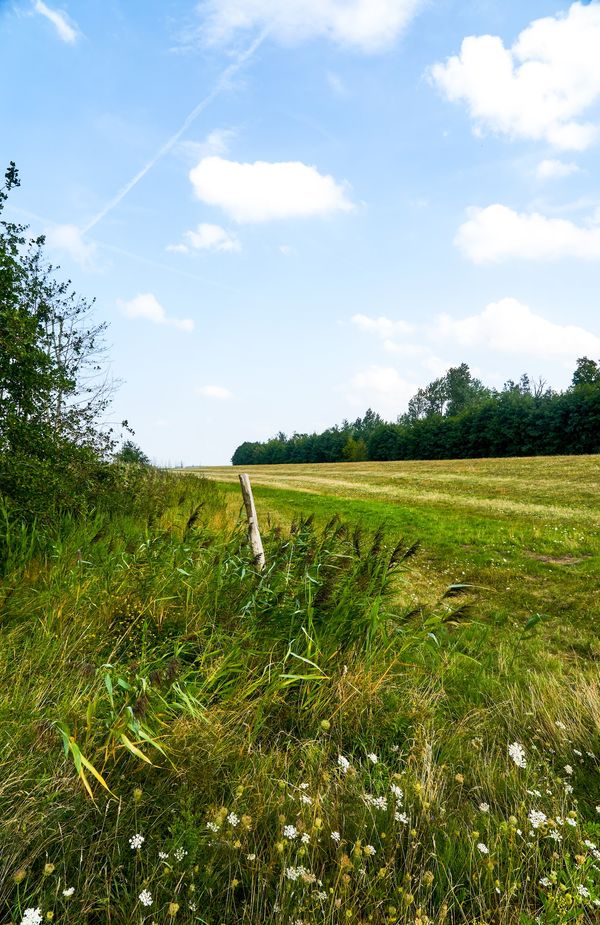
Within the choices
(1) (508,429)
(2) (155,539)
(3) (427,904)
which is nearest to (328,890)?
(3) (427,904)

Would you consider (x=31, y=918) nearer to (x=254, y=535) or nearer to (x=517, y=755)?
(x=517, y=755)

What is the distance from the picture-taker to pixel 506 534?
40.7 ft

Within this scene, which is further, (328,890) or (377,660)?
(377,660)

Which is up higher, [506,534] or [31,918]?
[31,918]

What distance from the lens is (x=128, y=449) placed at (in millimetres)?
10477

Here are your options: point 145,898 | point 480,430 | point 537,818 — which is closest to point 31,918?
point 145,898

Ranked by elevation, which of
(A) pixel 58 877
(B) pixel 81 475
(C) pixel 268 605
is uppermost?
(B) pixel 81 475

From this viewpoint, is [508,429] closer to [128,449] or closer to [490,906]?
[128,449]

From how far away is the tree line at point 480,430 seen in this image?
52.9 metres

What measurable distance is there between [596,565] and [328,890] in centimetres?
932

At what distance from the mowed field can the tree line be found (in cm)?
2874

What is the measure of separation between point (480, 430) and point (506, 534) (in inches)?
2172

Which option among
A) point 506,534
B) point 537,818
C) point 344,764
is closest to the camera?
point 537,818

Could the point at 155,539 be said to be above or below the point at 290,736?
above
